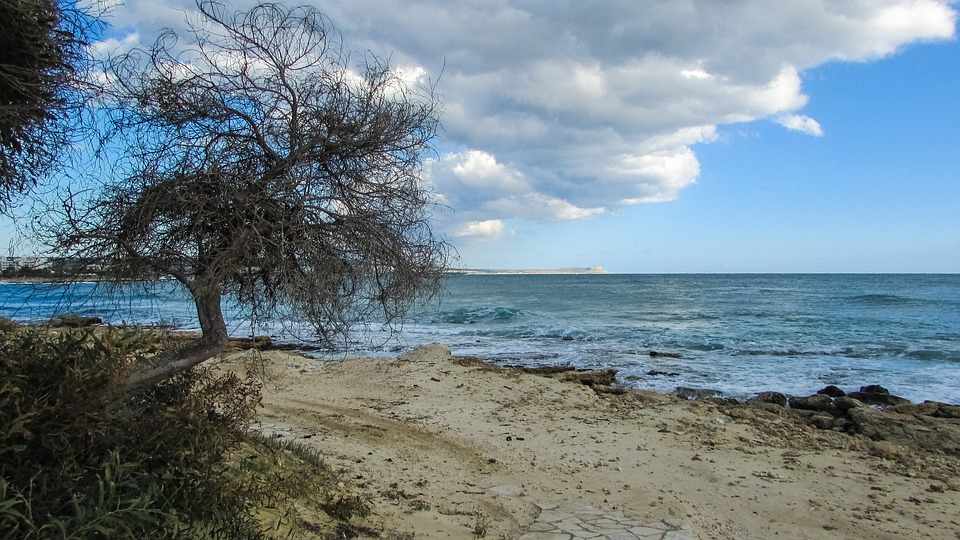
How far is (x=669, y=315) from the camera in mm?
35094

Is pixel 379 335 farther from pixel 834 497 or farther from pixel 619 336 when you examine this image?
pixel 834 497

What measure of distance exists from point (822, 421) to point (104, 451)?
11039mm

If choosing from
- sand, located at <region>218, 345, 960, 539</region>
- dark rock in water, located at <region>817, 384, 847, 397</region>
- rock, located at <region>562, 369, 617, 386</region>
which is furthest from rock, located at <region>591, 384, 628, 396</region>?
dark rock in water, located at <region>817, 384, 847, 397</region>

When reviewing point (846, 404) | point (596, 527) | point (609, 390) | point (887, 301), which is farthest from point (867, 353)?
point (887, 301)

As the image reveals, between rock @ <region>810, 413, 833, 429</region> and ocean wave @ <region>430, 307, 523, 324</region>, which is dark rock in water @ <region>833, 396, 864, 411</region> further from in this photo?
ocean wave @ <region>430, 307, 523, 324</region>

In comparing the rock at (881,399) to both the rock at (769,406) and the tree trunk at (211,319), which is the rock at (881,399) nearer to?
the rock at (769,406)

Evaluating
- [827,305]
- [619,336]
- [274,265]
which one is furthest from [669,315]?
[274,265]

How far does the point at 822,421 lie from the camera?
10.6m

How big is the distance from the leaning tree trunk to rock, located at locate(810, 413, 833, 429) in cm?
1021

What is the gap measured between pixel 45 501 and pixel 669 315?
34745 millimetres

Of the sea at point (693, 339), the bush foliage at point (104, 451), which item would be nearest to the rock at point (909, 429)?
the sea at point (693, 339)

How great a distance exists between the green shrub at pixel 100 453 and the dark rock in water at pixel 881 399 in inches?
534

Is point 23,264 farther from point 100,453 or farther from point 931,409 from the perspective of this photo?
point 931,409

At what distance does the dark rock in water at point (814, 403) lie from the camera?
1208 centimetres
